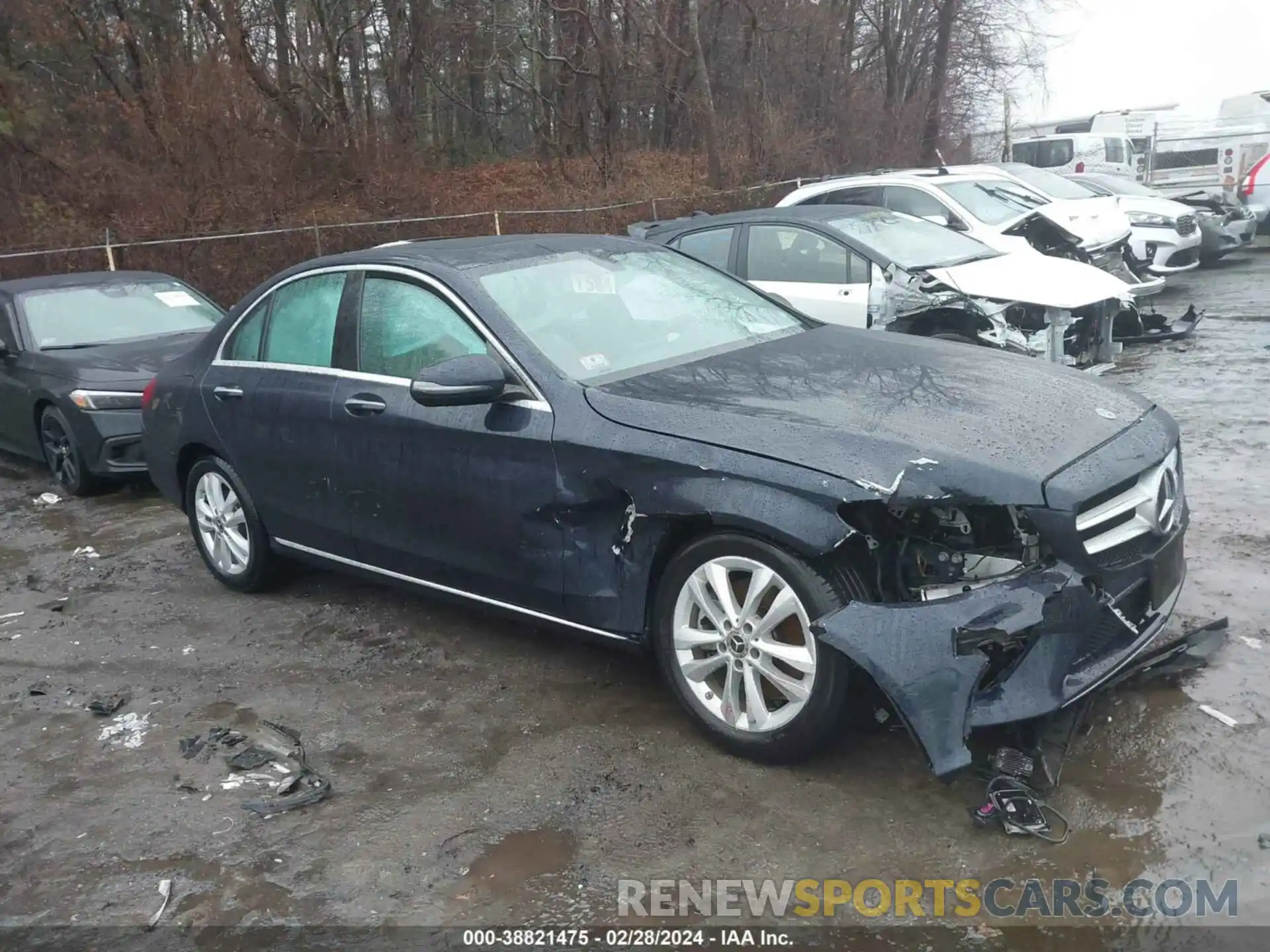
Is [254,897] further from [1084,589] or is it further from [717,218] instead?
[717,218]

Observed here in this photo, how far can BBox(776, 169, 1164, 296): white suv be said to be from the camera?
10438 mm

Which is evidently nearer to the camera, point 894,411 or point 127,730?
point 894,411

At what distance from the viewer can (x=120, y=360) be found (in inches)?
317

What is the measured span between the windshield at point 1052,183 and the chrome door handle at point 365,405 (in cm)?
1147

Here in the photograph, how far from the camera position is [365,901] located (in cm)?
307

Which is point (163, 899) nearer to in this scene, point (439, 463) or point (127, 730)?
point (127, 730)

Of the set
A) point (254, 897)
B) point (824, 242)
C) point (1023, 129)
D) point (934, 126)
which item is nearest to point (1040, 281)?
point (824, 242)

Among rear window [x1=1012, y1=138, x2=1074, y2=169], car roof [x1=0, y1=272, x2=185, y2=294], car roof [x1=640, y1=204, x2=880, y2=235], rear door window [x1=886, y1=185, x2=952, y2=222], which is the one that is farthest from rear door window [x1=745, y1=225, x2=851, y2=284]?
rear window [x1=1012, y1=138, x2=1074, y2=169]

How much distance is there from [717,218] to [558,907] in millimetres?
6966

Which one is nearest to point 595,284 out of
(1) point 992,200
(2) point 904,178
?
(2) point 904,178

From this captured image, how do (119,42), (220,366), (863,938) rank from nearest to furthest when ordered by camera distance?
(863,938) → (220,366) → (119,42)

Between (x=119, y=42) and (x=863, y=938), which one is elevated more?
(x=119, y=42)

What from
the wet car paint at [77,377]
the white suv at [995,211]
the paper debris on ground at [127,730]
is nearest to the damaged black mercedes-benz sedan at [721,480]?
the paper debris on ground at [127,730]

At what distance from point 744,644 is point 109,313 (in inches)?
282
